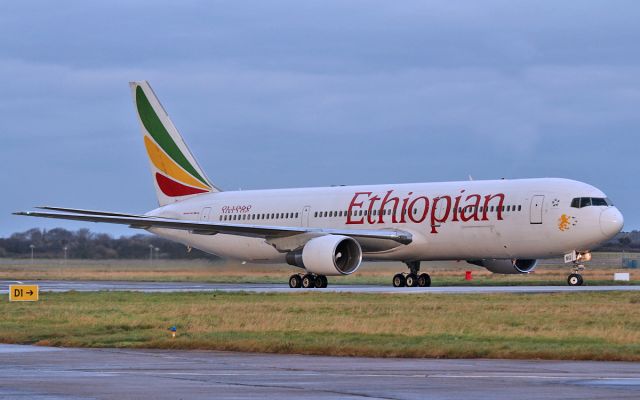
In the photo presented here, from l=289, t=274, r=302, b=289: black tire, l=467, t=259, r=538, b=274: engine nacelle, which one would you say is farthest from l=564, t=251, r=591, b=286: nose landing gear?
l=289, t=274, r=302, b=289: black tire

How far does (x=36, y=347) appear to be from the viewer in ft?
75.3

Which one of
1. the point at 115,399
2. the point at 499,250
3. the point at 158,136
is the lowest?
the point at 115,399

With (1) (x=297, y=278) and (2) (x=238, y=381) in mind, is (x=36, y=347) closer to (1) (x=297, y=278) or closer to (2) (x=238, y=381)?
(2) (x=238, y=381)

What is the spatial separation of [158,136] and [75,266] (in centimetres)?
2174

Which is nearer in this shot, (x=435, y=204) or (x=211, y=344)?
(x=211, y=344)

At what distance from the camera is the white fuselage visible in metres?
45.4

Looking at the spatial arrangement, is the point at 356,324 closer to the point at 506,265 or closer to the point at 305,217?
the point at 506,265

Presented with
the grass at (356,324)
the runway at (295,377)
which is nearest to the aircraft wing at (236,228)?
the grass at (356,324)

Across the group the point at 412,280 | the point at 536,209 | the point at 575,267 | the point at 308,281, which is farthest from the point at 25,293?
the point at 575,267

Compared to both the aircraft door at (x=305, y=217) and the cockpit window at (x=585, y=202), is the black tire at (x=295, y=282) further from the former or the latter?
the cockpit window at (x=585, y=202)

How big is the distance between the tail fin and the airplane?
1.37 meters

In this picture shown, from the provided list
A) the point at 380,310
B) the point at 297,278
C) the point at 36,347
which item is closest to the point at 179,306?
the point at 380,310

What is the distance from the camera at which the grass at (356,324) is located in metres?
21.2

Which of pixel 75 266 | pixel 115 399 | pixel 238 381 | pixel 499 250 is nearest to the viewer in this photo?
pixel 115 399
